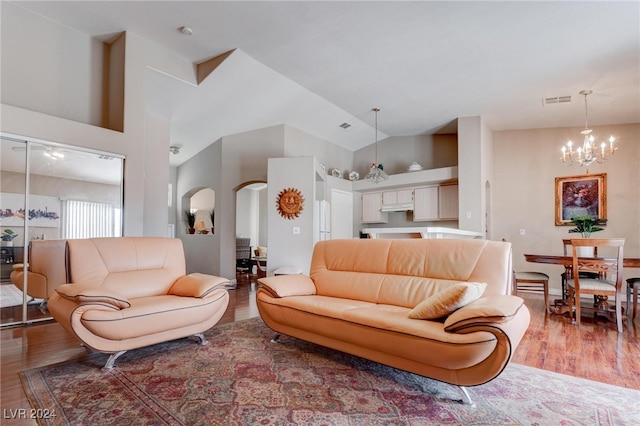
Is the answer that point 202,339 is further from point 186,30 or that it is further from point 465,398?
point 186,30

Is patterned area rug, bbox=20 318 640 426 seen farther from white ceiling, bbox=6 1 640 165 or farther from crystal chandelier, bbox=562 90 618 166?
crystal chandelier, bbox=562 90 618 166

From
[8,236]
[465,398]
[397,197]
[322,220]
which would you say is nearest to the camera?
[465,398]

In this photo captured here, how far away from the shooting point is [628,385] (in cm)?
218

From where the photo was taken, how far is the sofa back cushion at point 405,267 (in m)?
2.39

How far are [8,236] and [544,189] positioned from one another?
7753mm

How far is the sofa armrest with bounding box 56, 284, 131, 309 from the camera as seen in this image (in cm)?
230

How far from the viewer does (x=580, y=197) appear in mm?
5680

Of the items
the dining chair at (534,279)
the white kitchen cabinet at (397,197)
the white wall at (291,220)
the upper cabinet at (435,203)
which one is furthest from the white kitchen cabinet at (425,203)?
the white wall at (291,220)

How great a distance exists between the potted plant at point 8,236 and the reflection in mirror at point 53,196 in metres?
0.05

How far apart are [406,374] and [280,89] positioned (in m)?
4.44

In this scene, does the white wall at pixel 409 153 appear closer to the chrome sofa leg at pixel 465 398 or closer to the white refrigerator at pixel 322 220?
the white refrigerator at pixel 322 220

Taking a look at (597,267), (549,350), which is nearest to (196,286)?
(549,350)

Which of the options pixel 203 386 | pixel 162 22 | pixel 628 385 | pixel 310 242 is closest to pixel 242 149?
pixel 310 242

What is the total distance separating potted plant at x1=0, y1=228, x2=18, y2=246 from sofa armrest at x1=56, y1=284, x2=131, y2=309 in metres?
1.65
